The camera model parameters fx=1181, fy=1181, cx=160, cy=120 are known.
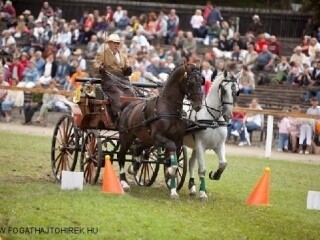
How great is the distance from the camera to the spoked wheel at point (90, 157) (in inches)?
797

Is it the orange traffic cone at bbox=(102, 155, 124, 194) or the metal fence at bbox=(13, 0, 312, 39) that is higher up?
the metal fence at bbox=(13, 0, 312, 39)

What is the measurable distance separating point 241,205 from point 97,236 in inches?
162

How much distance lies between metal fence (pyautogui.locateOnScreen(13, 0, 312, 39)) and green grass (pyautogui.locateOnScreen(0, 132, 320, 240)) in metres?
19.1

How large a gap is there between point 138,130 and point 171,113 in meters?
0.95

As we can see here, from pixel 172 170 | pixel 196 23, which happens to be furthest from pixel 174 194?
pixel 196 23

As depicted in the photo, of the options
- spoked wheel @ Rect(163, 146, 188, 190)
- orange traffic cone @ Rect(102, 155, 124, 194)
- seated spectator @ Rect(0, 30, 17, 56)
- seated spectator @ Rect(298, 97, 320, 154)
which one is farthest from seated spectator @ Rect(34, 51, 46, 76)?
orange traffic cone @ Rect(102, 155, 124, 194)

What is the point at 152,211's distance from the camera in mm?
16891

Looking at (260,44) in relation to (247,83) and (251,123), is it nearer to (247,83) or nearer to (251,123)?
(247,83)

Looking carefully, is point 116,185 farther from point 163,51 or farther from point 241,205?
point 163,51

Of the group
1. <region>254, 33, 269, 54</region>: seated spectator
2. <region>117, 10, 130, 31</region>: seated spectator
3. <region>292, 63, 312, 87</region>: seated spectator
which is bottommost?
<region>292, 63, 312, 87</region>: seated spectator

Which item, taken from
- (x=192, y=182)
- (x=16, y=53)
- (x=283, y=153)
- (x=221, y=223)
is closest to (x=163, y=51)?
(x=16, y=53)

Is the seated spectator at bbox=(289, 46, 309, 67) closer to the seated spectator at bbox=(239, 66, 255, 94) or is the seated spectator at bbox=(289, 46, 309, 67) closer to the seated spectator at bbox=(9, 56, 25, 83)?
the seated spectator at bbox=(239, 66, 255, 94)

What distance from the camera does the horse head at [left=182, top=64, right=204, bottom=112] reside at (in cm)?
1844

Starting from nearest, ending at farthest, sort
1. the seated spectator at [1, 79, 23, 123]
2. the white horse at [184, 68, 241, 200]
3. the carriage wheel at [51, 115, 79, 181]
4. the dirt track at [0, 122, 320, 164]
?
the white horse at [184, 68, 241, 200], the carriage wheel at [51, 115, 79, 181], the dirt track at [0, 122, 320, 164], the seated spectator at [1, 79, 23, 123]
